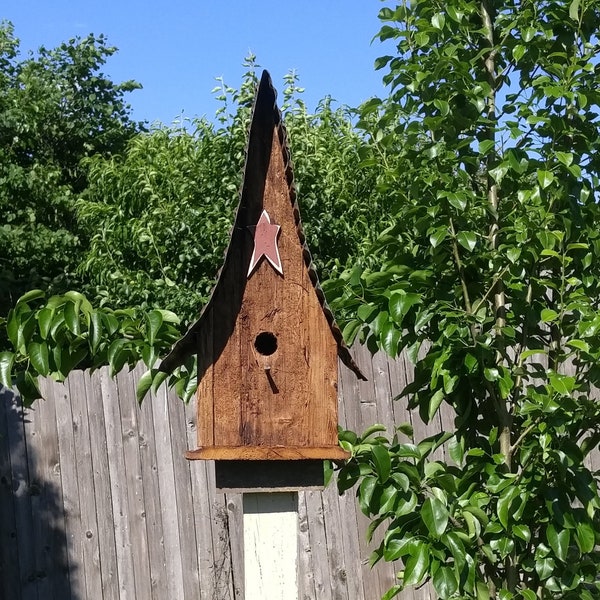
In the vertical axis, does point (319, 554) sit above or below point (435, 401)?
below

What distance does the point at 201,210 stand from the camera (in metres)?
7.26

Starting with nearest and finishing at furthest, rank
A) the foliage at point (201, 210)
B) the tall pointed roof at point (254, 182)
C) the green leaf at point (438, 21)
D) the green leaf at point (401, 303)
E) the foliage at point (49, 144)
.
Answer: the tall pointed roof at point (254, 182)
the green leaf at point (401, 303)
the green leaf at point (438, 21)
the foliage at point (201, 210)
the foliage at point (49, 144)

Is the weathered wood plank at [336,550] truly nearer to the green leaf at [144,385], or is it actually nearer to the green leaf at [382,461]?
the green leaf at [144,385]

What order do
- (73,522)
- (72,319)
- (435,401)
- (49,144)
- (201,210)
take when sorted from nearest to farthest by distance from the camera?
1. (72,319)
2. (435,401)
3. (73,522)
4. (201,210)
5. (49,144)

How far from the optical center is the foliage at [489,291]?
2436 millimetres

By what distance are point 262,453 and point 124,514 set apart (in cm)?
257

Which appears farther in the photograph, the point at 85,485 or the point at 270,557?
the point at 85,485

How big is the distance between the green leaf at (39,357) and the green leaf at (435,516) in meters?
0.95

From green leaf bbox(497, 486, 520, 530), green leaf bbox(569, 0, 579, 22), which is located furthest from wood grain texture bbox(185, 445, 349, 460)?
green leaf bbox(569, 0, 579, 22)

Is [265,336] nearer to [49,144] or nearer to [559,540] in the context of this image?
[559,540]

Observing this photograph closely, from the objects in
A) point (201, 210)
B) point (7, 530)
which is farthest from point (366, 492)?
point (201, 210)

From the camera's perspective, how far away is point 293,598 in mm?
2180

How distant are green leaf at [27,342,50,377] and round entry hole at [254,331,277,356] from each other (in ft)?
1.64

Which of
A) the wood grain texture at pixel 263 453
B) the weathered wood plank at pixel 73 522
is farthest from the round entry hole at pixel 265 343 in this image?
the weathered wood plank at pixel 73 522
